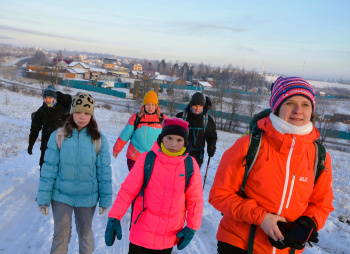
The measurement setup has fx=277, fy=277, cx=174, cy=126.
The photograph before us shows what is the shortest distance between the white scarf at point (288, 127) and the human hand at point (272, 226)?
2.15 feet

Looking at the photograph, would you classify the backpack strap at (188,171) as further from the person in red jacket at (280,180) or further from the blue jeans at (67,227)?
the blue jeans at (67,227)

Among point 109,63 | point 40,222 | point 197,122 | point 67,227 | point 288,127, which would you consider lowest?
point 40,222

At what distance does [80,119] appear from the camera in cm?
350

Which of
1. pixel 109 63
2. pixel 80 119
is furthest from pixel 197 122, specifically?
pixel 109 63

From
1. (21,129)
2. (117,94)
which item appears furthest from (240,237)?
(117,94)

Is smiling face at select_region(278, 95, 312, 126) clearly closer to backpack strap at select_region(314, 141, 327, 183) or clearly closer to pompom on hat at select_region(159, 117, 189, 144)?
backpack strap at select_region(314, 141, 327, 183)

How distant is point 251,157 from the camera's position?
2232mm

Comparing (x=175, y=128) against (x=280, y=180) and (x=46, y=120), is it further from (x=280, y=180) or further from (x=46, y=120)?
(x=46, y=120)

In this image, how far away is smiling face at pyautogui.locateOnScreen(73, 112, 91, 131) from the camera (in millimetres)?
3506

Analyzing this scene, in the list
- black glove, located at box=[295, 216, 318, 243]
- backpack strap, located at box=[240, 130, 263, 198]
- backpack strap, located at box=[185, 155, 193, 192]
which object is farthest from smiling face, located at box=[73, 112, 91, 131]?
black glove, located at box=[295, 216, 318, 243]

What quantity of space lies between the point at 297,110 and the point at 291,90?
17 centimetres

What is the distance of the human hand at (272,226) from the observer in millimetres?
2047

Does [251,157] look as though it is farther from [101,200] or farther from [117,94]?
[117,94]

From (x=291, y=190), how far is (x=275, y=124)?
531 millimetres
